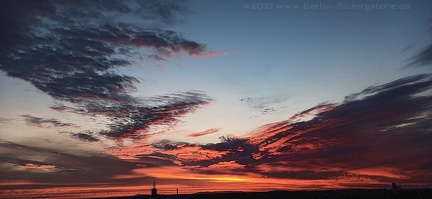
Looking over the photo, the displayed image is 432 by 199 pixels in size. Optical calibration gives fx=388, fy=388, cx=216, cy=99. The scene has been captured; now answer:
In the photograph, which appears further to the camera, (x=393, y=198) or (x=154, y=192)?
(x=154, y=192)

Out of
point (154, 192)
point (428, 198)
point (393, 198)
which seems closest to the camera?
point (428, 198)

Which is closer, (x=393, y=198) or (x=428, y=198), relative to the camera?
(x=428, y=198)

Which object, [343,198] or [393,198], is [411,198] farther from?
[343,198]

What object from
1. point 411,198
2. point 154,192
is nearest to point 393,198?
point 411,198

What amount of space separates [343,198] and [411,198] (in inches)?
507

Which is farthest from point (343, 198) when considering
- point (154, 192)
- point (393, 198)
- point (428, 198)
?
point (154, 192)

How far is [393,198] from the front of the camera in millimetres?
71625

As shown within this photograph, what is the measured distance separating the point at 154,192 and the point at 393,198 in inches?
2292

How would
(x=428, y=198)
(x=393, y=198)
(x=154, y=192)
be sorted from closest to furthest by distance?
(x=428, y=198), (x=393, y=198), (x=154, y=192)

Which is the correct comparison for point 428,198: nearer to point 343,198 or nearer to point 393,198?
point 393,198

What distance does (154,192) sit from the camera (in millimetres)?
102375

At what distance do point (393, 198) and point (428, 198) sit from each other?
799 centimetres

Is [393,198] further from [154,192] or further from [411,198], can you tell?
[154,192]

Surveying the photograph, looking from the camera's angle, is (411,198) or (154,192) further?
(154,192)
